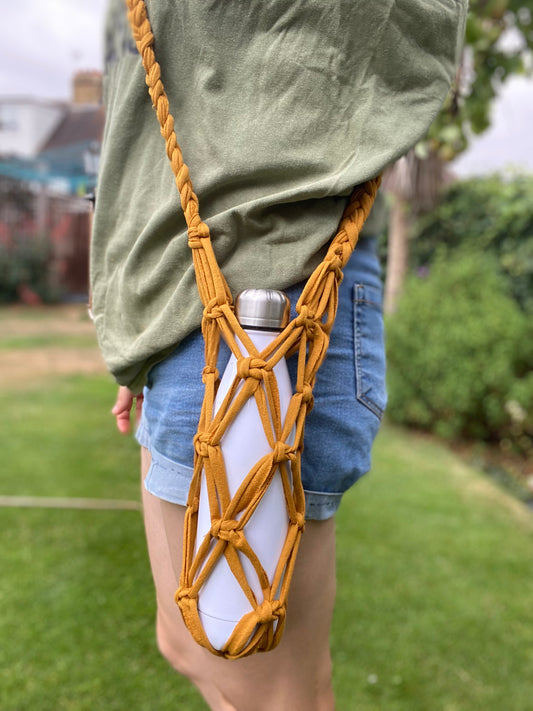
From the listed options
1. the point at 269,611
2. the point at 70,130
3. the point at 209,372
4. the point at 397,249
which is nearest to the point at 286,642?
the point at 269,611

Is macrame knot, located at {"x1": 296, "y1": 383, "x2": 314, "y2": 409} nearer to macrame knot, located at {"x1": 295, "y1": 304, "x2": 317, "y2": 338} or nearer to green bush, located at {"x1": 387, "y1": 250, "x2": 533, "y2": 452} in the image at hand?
macrame knot, located at {"x1": 295, "y1": 304, "x2": 317, "y2": 338}

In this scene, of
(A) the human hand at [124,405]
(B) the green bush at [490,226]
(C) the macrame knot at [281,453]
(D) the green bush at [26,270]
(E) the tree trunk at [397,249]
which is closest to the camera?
(C) the macrame knot at [281,453]

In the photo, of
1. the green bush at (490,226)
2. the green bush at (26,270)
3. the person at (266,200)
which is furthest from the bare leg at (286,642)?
the green bush at (26,270)

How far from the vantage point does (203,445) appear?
72 centimetres

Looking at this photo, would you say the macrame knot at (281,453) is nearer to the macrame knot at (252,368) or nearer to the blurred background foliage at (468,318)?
the macrame knot at (252,368)

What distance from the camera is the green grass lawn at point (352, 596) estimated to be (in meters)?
1.93

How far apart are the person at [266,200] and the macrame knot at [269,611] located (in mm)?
101

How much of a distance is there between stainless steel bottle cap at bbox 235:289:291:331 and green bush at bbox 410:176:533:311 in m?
4.40

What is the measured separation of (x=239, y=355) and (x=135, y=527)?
7.44 ft

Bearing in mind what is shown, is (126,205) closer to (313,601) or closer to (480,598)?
(313,601)

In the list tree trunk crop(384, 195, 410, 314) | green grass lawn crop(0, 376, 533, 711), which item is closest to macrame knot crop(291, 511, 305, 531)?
green grass lawn crop(0, 376, 533, 711)

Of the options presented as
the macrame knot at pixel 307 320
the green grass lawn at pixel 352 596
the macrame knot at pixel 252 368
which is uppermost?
the macrame knot at pixel 307 320

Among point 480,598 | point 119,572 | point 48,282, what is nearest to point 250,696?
point 119,572

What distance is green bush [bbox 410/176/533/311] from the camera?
485cm
